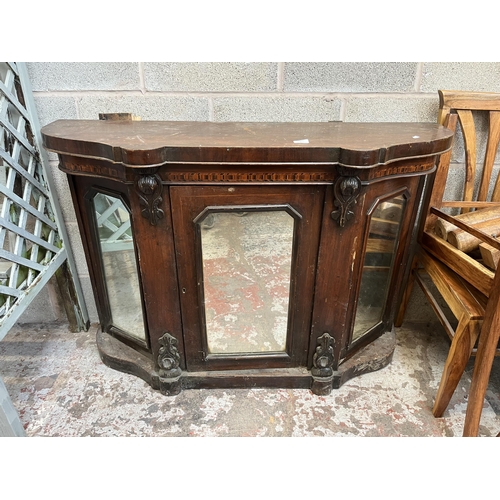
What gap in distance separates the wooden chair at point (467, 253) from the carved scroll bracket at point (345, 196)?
0.43m

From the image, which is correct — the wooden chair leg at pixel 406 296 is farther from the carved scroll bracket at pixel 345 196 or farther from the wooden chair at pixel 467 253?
the carved scroll bracket at pixel 345 196

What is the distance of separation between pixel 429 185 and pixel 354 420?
3.02 feet

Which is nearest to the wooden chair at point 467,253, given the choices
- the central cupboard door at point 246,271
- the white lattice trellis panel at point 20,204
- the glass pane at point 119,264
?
the central cupboard door at point 246,271

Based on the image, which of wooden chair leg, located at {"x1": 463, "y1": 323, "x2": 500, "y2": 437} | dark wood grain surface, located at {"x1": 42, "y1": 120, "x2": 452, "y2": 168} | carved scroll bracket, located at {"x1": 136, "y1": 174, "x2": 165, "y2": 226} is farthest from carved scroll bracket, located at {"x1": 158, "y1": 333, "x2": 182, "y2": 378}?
wooden chair leg, located at {"x1": 463, "y1": 323, "x2": 500, "y2": 437}

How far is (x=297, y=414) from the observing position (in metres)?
1.31

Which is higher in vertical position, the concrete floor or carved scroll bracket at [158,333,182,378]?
carved scroll bracket at [158,333,182,378]

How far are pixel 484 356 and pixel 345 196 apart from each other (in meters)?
0.66

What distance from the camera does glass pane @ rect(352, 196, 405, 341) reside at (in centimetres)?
122

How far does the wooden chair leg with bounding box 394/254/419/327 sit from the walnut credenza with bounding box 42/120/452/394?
199 millimetres

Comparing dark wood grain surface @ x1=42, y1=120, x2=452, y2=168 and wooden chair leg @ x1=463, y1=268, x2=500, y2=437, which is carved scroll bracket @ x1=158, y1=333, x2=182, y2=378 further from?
wooden chair leg @ x1=463, y1=268, x2=500, y2=437

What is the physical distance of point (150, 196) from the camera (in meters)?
1.04

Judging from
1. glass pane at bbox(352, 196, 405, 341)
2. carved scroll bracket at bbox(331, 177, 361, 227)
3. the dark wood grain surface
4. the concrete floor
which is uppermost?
the dark wood grain surface

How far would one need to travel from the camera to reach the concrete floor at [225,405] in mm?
1261
